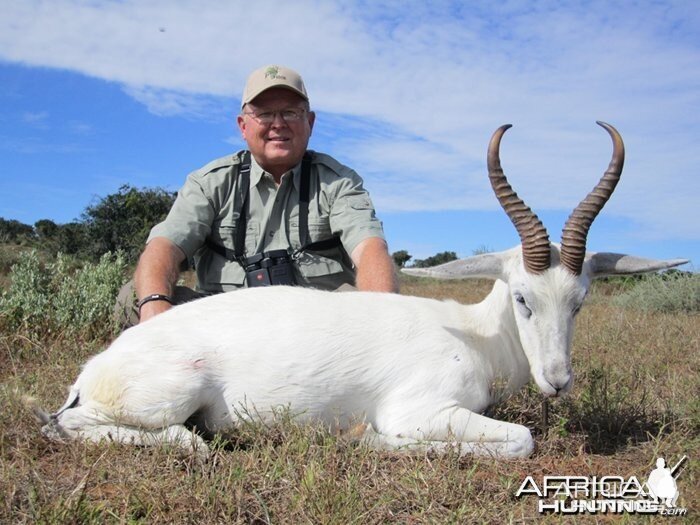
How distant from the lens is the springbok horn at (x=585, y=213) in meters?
4.02

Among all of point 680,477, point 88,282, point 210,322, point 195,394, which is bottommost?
point 680,477

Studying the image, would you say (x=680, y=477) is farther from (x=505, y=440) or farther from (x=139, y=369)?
(x=139, y=369)

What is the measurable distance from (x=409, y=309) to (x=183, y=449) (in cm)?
169

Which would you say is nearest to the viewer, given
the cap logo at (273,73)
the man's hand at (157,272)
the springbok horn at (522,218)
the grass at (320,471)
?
the grass at (320,471)

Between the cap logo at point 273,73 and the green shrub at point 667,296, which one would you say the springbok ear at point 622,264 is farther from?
the green shrub at point 667,296

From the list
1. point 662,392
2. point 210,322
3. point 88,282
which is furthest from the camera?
point 88,282

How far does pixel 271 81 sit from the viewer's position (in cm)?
611

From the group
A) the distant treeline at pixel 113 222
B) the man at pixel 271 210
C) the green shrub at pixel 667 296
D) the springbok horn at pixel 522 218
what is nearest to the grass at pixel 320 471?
the springbok horn at pixel 522 218

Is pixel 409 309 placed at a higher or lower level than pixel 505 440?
higher

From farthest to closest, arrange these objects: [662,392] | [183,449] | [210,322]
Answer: [662,392] < [210,322] < [183,449]

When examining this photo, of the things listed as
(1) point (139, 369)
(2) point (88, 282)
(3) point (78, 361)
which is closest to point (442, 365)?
(1) point (139, 369)

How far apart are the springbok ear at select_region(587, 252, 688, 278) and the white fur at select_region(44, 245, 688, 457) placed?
23cm

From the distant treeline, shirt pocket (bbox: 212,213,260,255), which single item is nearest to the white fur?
shirt pocket (bbox: 212,213,260,255)

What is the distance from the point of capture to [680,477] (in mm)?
3506
